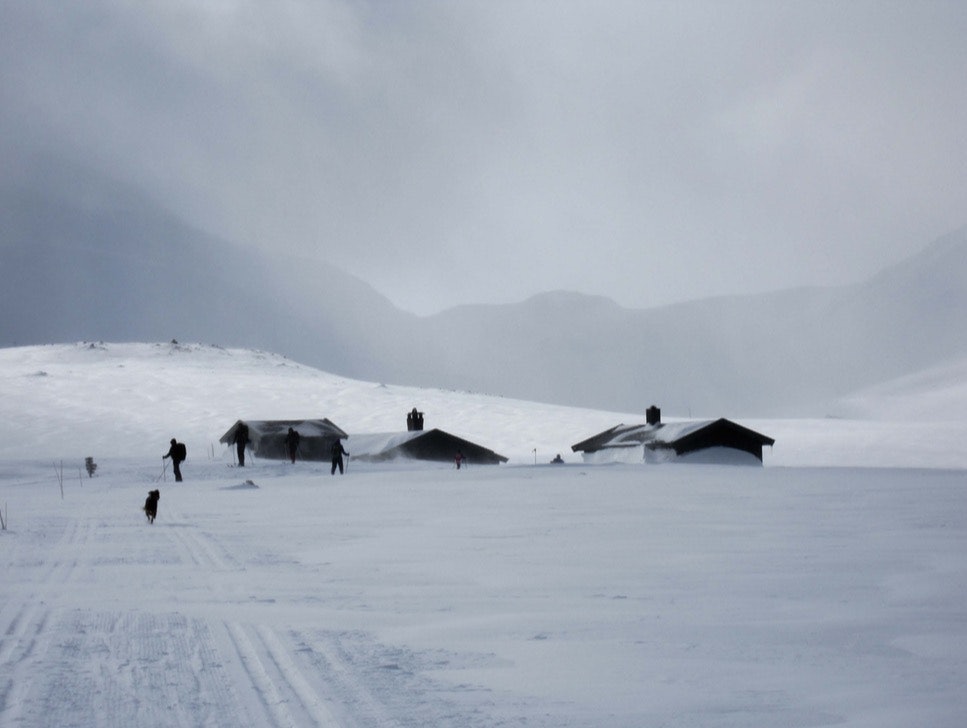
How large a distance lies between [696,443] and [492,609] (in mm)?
41788

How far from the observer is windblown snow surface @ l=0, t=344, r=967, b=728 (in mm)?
5645

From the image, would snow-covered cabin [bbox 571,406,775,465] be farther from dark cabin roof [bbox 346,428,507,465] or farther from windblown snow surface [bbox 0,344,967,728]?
windblown snow surface [bbox 0,344,967,728]

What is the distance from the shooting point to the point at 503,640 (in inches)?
286

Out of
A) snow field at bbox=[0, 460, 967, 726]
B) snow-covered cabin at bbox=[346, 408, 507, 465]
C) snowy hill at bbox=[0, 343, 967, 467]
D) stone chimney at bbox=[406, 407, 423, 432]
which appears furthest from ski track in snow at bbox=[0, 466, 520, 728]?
stone chimney at bbox=[406, 407, 423, 432]

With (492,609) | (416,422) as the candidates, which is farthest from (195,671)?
(416,422)

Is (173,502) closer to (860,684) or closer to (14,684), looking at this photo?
(14,684)

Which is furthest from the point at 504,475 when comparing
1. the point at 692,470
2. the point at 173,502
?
the point at 173,502

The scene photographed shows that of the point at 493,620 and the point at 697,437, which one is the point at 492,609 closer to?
the point at 493,620

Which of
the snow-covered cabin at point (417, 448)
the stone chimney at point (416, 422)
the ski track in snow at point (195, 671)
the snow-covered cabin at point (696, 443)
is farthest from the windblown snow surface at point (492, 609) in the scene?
the stone chimney at point (416, 422)

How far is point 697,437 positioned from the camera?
1918 inches

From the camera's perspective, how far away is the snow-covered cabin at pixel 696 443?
48.4 meters

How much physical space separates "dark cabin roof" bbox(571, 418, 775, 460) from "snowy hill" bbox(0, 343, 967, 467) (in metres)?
9.48

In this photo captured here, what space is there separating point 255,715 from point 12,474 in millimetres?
38181

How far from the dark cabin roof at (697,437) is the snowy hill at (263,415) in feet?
31.1
